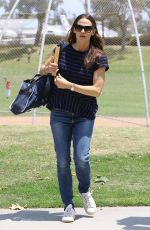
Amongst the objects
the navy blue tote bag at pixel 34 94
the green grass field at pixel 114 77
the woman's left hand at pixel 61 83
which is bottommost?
the green grass field at pixel 114 77

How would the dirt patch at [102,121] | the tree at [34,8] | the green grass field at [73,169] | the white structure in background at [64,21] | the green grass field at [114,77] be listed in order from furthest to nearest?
1. the green grass field at [114,77]
2. the white structure in background at [64,21]
3. the tree at [34,8]
4. the dirt patch at [102,121]
5. the green grass field at [73,169]

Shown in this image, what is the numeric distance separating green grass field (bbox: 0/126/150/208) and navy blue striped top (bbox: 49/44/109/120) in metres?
1.22

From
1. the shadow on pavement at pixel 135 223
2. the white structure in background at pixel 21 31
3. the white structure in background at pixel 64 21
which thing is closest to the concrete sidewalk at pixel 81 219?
the shadow on pavement at pixel 135 223

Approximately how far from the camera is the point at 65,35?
15562 mm

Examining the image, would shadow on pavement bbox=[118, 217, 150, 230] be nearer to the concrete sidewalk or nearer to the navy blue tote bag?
the concrete sidewalk

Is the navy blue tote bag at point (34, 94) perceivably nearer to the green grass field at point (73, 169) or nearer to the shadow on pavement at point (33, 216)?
the shadow on pavement at point (33, 216)

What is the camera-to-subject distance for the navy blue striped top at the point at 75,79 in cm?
574

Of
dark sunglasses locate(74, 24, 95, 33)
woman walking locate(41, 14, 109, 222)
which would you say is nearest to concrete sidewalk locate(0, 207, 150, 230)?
woman walking locate(41, 14, 109, 222)

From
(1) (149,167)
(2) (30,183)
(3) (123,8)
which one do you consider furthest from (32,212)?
(3) (123,8)

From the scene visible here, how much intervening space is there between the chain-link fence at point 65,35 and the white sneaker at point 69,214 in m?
7.95

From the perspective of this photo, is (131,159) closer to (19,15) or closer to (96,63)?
(96,63)

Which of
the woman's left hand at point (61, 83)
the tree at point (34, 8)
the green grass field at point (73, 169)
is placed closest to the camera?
the woman's left hand at point (61, 83)

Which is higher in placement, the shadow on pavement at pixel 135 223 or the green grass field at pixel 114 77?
the shadow on pavement at pixel 135 223

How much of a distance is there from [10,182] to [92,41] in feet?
8.18
